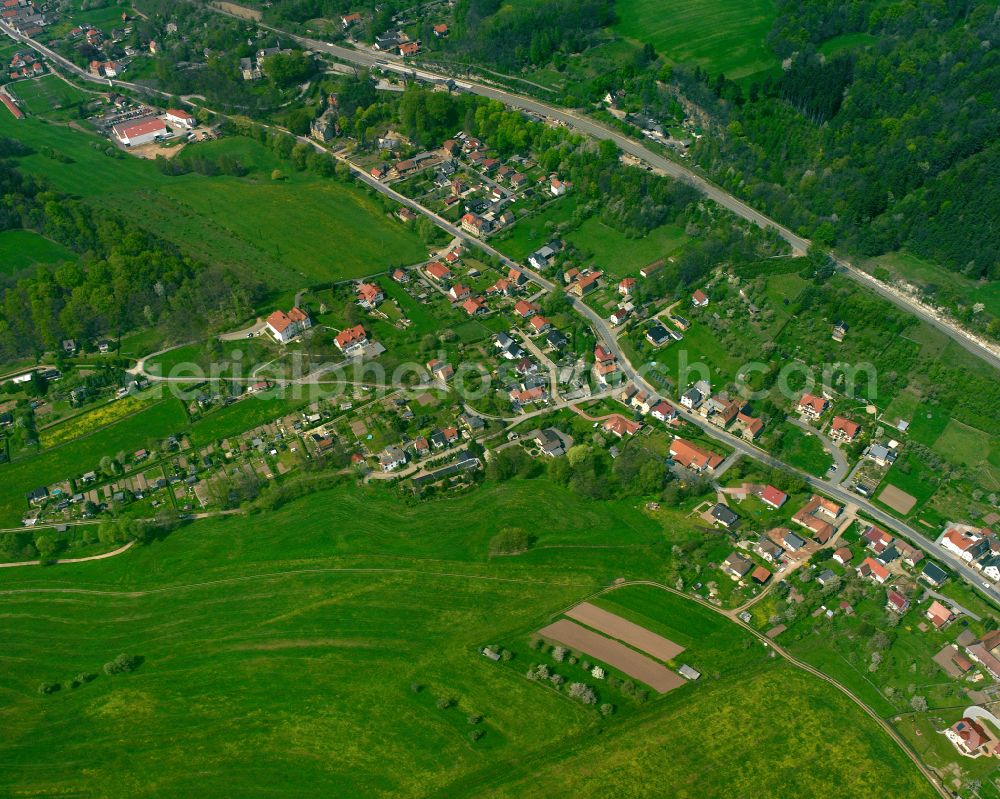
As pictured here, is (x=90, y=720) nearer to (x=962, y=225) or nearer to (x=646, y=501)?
(x=646, y=501)

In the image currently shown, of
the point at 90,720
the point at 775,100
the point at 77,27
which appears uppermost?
the point at 775,100

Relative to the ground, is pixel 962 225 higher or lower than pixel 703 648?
higher

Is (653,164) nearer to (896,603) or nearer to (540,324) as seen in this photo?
(540,324)

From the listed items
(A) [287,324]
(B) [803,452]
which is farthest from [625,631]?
(A) [287,324]

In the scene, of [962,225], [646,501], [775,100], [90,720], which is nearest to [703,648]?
[646,501]

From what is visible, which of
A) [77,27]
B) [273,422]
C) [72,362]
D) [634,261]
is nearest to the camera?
[273,422]
